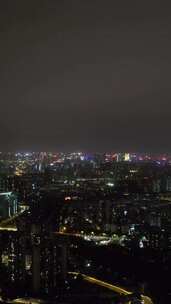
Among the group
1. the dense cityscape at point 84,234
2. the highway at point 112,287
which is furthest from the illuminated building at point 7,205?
the highway at point 112,287

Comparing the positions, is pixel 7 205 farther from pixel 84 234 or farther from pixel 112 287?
pixel 112 287

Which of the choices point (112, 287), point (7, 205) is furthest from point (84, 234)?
point (112, 287)

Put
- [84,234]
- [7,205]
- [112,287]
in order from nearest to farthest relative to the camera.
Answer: [112,287] → [84,234] → [7,205]

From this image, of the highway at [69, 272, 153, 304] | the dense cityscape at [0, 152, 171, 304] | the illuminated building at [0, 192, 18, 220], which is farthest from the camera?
the illuminated building at [0, 192, 18, 220]

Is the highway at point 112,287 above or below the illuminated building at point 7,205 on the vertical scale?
below

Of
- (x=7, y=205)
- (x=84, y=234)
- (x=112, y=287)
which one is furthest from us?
(x=7, y=205)

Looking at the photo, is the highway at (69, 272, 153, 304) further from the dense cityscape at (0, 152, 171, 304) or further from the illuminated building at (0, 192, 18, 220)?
the illuminated building at (0, 192, 18, 220)

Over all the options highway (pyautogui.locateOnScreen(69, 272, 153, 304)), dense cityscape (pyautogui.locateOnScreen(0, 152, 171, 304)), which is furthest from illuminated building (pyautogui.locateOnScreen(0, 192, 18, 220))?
highway (pyautogui.locateOnScreen(69, 272, 153, 304))

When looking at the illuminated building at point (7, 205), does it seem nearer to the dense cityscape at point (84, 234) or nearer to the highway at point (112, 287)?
the dense cityscape at point (84, 234)
